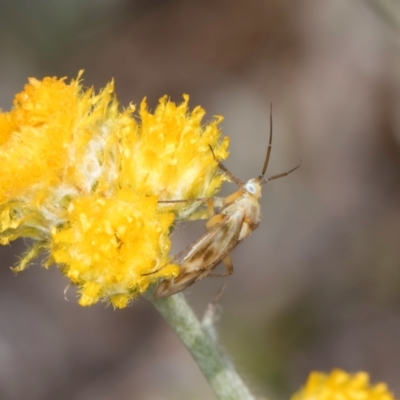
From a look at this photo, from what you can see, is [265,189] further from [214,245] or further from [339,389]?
[339,389]

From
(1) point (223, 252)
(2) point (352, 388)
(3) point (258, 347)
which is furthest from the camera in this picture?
(3) point (258, 347)

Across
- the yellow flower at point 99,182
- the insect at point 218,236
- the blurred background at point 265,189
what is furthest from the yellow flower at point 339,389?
the blurred background at point 265,189

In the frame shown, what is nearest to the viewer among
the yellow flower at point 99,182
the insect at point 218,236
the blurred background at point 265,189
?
the yellow flower at point 99,182

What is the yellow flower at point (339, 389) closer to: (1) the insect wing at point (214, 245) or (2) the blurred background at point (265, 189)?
(1) the insect wing at point (214, 245)

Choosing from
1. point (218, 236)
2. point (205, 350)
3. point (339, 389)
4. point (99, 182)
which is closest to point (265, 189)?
point (218, 236)

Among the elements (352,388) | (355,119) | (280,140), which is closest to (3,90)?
(280,140)

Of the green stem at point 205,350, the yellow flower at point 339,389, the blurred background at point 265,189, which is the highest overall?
the blurred background at point 265,189

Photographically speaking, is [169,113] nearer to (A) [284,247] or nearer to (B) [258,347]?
(B) [258,347]
